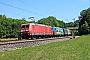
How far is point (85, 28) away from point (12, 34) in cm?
4536

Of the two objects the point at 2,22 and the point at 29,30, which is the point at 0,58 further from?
the point at 2,22

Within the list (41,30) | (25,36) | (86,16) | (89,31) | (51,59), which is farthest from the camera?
(86,16)

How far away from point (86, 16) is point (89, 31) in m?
16.6

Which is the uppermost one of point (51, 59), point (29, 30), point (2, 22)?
point (2, 22)

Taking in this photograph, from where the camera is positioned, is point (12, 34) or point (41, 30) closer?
point (41, 30)

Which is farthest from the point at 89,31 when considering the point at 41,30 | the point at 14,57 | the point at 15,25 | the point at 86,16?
the point at 14,57

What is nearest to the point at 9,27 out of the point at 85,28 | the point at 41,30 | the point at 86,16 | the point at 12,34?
the point at 12,34

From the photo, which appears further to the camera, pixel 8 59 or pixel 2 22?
pixel 2 22

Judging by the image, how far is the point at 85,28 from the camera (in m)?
106

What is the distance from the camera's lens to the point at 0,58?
11242 mm

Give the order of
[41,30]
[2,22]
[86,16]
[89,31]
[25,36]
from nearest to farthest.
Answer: [25,36] < [41,30] < [2,22] < [89,31] < [86,16]

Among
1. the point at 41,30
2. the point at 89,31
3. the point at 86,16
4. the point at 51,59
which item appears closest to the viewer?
the point at 51,59

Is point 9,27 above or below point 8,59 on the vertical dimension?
above

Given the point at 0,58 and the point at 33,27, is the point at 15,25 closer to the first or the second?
the point at 33,27
